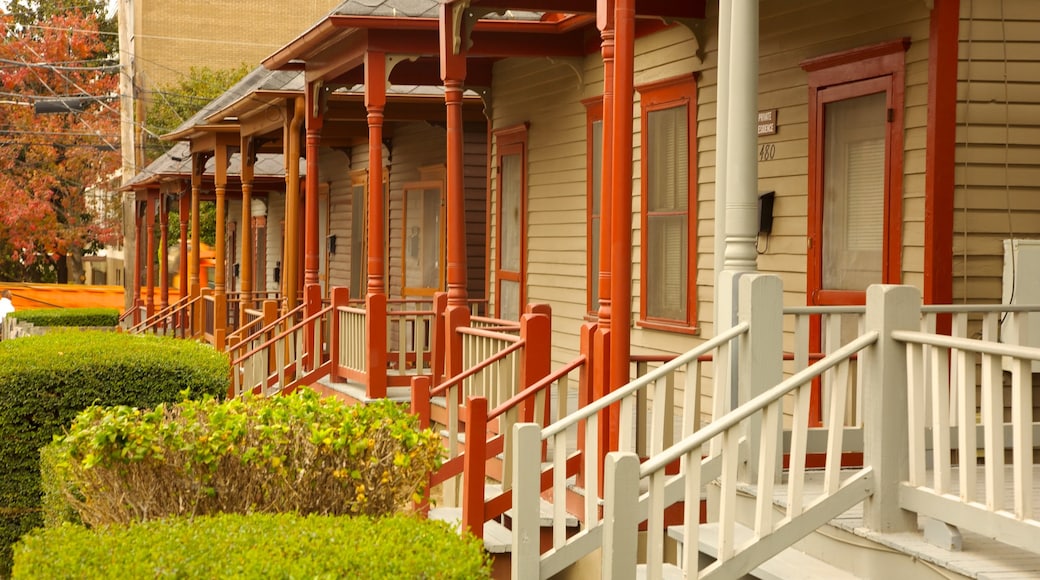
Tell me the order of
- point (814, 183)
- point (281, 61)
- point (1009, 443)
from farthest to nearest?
point (281, 61) → point (814, 183) → point (1009, 443)

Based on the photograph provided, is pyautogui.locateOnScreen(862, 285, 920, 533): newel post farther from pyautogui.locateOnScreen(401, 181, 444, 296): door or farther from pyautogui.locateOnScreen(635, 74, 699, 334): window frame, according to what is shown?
pyautogui.locateOnScreen(401, 181, 444, 296): door

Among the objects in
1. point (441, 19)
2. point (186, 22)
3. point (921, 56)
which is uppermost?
point (186, 22)

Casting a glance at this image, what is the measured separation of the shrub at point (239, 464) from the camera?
6.64m

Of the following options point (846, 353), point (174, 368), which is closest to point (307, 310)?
point (174, 368)

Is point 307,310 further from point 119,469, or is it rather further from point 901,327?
point 901,327

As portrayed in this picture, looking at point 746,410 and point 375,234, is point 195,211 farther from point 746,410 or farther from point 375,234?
point 746,410

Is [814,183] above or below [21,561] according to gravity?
above

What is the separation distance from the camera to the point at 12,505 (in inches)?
413

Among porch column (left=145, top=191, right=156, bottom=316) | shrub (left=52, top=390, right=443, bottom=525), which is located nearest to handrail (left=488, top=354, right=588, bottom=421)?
shrub (left=52, top=390, right=443, bottom=525)

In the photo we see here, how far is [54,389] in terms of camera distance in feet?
34.9

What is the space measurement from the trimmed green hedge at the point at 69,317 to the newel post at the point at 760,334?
994 inches

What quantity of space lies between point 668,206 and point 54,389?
17.7 ft

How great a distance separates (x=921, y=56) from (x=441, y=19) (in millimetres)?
4718

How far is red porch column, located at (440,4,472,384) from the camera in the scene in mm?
11914
